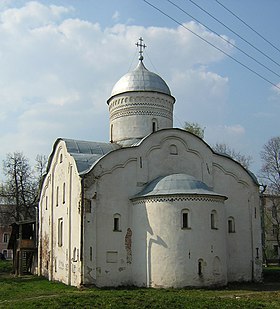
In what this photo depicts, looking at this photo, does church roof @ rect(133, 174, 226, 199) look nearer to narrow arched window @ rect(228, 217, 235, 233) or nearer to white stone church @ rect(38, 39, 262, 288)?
white stone church @ rect(38, 39, 262, 288)

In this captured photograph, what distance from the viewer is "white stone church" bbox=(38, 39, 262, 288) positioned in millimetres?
20938

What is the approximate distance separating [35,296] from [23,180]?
889 inches

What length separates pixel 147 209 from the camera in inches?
852

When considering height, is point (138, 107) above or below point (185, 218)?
above

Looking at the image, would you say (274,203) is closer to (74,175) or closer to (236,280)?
(236,280)

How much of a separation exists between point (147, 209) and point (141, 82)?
9105 mm

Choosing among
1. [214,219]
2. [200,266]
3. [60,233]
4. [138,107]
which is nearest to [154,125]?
[138,107]

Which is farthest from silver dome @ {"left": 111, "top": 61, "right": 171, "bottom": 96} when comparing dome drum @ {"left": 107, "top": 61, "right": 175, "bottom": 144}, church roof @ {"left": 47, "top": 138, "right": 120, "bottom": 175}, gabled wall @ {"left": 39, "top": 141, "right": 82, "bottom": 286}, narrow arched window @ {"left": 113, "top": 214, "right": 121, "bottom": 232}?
narrow arched window @ {"left": 113, "top": 214, "right": 121, "bottom": 232}

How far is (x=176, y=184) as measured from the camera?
21516 mm

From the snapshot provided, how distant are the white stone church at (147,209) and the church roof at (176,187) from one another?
0.15 feet

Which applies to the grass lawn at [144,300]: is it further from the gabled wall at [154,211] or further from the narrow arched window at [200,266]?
the gabled wall at [154,211]

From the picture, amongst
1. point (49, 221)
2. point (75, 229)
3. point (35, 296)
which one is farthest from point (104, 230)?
point (49, 221)

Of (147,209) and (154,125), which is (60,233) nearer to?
(147,209)

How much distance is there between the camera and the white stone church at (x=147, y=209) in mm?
20938
